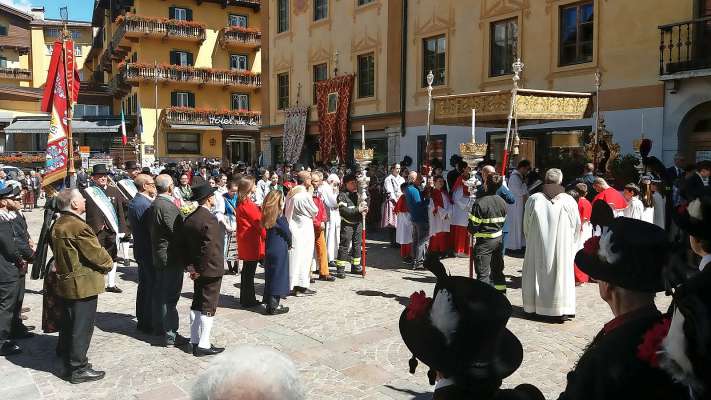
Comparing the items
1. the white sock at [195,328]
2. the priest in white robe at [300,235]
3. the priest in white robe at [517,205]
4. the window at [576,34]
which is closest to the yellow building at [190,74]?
the window at [576,34]

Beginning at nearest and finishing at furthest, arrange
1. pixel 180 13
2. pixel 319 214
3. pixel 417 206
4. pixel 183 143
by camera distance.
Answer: pixel 319 214 < pixel 417 206 < pixel 180 13 < pixel 183 143

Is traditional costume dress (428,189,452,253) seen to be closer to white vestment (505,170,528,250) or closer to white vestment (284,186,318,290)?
white vestment (505,170,528,250)

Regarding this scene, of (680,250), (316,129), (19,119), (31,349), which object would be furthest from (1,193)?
(19,119)

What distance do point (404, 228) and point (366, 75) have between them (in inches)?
480

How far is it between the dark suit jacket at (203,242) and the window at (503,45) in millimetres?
12905

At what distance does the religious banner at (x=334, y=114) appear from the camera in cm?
2297

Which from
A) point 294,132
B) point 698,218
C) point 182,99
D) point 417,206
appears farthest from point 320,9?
point 698,218

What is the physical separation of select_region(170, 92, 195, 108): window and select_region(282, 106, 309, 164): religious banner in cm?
1891

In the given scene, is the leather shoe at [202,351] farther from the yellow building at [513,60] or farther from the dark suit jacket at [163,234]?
the yellow building at [513,60]

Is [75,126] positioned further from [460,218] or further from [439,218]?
[439,218]

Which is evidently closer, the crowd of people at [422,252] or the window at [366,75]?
the crowd of people at [422,252]

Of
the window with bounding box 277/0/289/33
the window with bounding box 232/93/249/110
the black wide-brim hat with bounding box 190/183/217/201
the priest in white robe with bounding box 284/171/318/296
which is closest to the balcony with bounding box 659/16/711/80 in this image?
the priest in white robe with bounding box 284/171/318/296

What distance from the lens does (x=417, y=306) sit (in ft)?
7.59

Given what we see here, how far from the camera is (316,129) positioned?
25.2 metres
